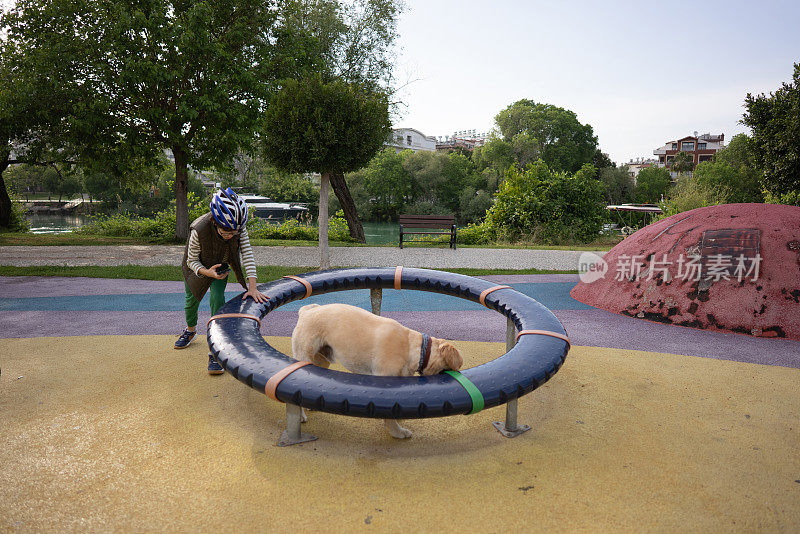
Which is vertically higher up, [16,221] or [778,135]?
[778,135]

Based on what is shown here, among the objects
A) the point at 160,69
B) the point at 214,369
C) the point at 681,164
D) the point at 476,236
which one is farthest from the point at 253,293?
the point at 681,164

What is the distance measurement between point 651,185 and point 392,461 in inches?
2918

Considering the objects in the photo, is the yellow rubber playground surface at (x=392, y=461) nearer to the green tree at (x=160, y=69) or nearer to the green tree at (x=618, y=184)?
the green tree at (x=160, y=69)

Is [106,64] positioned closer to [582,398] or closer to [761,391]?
[582,398]

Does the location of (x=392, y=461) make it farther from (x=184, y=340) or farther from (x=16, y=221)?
(x=16, y=221)

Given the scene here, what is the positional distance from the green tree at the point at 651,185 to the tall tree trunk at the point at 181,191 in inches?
2418

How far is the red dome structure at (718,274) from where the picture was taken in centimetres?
603

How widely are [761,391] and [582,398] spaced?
68.9 inches

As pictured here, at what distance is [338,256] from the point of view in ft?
43.0

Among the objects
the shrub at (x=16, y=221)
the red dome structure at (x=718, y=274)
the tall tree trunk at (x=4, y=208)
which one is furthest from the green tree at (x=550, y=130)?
the red dome structure at (x=718, y=274)

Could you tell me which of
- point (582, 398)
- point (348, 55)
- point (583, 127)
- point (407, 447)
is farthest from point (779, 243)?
point (583, 127)

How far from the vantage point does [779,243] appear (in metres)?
6.39

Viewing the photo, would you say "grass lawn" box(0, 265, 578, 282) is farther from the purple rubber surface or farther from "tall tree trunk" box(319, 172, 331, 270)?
the purple rubber surface

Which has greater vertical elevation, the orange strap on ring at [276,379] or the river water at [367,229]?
the river water at [367,229]
